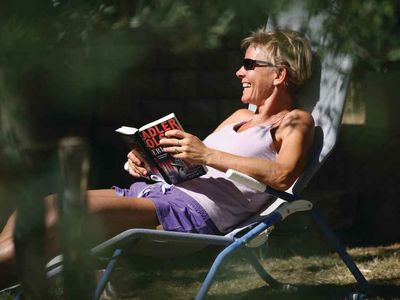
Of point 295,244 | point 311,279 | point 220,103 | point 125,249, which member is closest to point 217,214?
point 125,249

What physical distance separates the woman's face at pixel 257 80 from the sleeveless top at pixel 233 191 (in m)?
0.16

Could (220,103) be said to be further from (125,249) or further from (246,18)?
(246,18)

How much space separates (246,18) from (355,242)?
4309 mm

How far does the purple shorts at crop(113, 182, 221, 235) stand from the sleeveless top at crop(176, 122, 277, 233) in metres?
0.03

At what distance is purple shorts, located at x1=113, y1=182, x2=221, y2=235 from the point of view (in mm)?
3955

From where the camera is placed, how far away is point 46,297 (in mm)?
1748

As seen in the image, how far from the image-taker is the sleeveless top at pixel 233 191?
405cm

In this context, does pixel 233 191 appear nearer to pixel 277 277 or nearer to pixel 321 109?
pixel 321 109

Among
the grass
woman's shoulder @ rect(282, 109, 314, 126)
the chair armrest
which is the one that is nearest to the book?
the chair armrest

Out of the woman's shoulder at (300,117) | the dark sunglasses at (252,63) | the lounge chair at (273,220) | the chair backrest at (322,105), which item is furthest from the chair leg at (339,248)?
the dark sunglasses at (252,63)

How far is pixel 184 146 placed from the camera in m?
3.82

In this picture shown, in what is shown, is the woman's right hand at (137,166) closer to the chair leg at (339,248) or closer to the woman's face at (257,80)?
the woman's face at (257,80)

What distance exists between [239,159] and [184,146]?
241 mm

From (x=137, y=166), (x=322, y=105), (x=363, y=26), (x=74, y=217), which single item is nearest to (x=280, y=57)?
(x=322, y=105)
